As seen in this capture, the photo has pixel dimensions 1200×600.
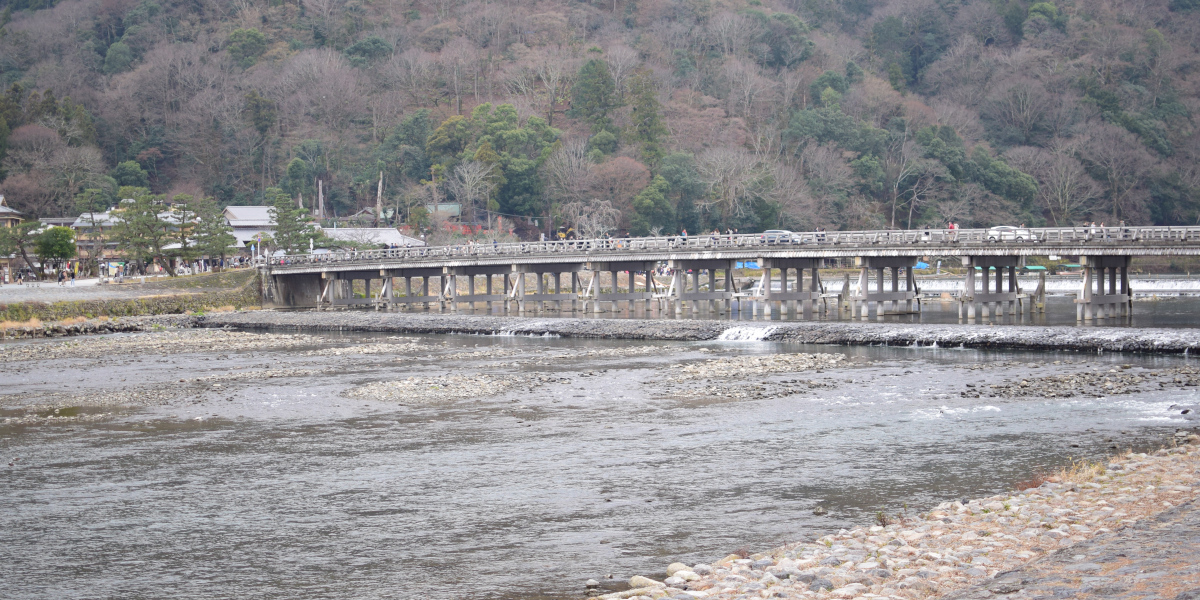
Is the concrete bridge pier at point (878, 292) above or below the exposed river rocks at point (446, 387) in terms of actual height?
above

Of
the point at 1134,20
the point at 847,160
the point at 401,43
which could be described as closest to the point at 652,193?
the point at 847,160

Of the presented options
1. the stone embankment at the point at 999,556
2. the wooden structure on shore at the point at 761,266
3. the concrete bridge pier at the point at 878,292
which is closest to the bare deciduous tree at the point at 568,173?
the wooden structure on shore at the point at 761,266

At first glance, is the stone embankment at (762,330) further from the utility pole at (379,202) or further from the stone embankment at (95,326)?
the utility pole at (379,202)

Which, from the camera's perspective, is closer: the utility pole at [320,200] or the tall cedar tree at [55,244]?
the tall cedar tree at [55,244]

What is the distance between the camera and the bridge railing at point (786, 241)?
147 feet

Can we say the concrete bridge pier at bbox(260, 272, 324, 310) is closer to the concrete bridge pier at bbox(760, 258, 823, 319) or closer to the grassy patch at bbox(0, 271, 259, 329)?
the grassy patch at bbox(0, 271, 259, 329)

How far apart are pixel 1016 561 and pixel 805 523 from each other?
362 cm

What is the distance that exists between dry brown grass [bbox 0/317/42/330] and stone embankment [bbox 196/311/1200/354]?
8.38 m

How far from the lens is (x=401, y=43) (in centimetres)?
12975

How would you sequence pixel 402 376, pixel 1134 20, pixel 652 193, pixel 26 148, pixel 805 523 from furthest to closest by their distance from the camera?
pixel 1134 20
pixel 26 148
pixel 652 193
pixel 402 376
pixel 805 523

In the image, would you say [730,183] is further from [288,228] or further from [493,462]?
[493,462]

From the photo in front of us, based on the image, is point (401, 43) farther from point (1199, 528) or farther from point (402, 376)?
point (1199, 528)

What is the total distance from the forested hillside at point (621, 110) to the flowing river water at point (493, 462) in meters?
51.5

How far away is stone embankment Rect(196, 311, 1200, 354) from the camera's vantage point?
35.1 metres
